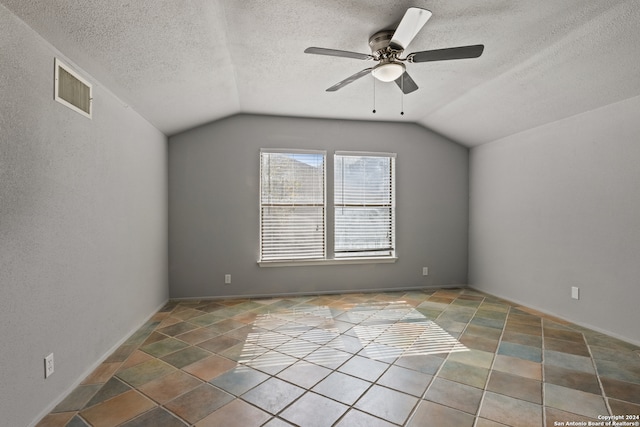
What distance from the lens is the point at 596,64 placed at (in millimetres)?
2625

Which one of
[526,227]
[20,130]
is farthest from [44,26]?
[526,227]

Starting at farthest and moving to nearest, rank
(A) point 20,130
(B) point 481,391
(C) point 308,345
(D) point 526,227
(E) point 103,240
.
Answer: (D) point 526,227
(C) point 308,345
(E) point 103,240
(B) point 481,391
(A) point 20,130

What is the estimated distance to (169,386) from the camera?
86.7 inches

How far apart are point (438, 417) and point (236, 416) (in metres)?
1.19

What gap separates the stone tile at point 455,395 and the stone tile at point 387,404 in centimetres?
16

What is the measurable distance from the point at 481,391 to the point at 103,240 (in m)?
3.06

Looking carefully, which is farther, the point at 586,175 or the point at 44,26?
the point at 586,175

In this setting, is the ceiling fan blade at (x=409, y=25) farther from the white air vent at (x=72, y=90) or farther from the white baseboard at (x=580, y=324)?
the white baseboard at (x=580, y=324)

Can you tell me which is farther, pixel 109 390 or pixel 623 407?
pixel 109 390

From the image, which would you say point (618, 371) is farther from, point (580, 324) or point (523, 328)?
point (580, 324)

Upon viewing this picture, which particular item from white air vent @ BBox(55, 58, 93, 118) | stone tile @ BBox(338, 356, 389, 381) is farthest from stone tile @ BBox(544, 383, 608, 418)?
white air vent @ BBox(55, 58, 93, 118)

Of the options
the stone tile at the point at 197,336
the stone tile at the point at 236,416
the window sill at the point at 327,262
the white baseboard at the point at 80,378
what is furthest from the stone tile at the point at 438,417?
the window sill at the point at 327,262

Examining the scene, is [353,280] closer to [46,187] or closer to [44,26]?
[46,187]

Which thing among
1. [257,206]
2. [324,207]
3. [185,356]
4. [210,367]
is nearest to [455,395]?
[210,367]
